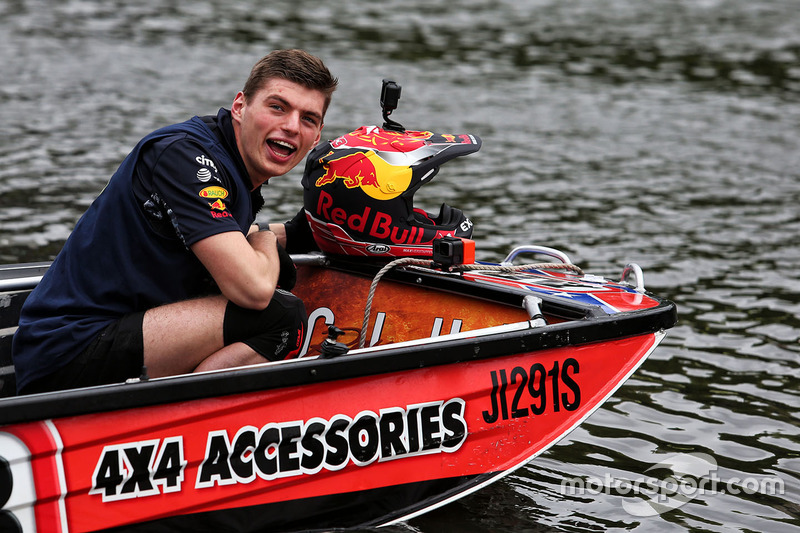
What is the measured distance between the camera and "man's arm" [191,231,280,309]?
3469mm

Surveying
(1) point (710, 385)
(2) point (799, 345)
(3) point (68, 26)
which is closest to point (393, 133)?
(1) point (710, 385)

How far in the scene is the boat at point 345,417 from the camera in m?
3.17

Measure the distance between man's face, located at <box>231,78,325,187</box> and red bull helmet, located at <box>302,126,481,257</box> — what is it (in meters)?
0.66

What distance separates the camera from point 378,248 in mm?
4574

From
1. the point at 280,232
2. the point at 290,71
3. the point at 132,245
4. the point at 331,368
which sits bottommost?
the point at 331,368

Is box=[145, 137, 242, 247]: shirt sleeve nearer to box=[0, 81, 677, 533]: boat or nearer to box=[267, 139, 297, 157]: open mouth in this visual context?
box=[267, 139, 297, 157]: open mouth

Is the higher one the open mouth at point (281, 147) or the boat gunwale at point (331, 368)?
the open mouth at point (281, 147)

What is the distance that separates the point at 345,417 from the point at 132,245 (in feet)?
3.21

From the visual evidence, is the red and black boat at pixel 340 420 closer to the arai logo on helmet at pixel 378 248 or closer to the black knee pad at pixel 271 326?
the arai logo on helmet at pixel 378 248

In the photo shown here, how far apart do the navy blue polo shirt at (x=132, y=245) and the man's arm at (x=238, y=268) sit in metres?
0.04

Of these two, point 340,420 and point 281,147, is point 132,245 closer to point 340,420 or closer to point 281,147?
point 281,147

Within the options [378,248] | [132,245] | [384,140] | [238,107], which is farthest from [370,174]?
[132,245]

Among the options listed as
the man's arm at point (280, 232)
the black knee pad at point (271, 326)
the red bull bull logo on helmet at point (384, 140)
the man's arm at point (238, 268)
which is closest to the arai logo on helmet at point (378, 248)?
the red bull bull logo on helmet at point (384, 140)

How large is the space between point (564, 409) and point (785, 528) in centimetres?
107
